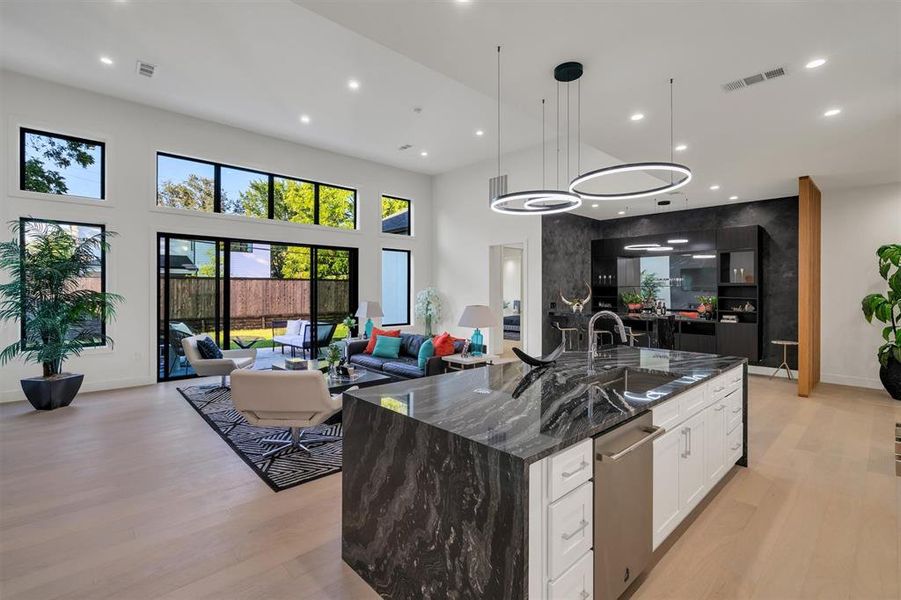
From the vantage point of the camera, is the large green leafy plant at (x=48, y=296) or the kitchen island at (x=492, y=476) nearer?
the kitchen island at (x=492, y=476)

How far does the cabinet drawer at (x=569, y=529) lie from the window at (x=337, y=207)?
803cm

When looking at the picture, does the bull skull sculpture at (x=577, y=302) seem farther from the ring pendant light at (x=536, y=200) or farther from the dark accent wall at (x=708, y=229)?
the ring pendant light at (x=536, y=200)

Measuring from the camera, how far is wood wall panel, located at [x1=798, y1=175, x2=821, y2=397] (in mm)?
5945

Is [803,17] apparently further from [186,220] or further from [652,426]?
[186,220]

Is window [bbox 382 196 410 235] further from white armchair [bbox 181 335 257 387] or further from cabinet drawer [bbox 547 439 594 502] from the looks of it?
cabinet drawer [bbox 547 439 594 502]

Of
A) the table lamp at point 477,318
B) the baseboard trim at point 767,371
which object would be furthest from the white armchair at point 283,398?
the baseboard trim at point 767,371

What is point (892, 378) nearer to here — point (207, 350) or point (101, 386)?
point (207, 350)

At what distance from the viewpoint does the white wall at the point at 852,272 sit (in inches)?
254

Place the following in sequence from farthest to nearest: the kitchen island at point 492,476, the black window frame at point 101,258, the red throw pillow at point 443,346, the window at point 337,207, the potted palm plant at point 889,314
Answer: the window at point 337,207 < the red throw pillow at point 443,346 < the potted palm plant at point 889,314 < the black window frame at point 101,258 < the kitchen island at point 492,476

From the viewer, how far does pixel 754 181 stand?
6.40 metres

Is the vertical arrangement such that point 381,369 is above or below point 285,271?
below

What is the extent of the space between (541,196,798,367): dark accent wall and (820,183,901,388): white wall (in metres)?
0.44

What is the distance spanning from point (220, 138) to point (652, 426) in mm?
7991

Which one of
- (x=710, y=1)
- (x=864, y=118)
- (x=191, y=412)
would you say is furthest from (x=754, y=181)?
(x=191, y=412)
